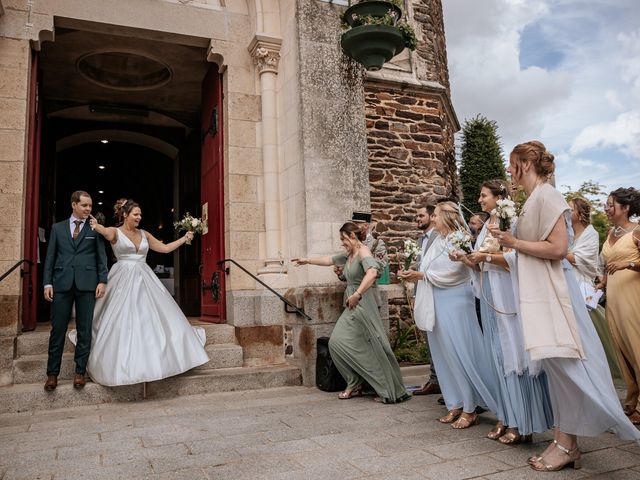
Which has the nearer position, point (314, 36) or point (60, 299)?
point (60, 299)

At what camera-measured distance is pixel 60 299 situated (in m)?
4.58

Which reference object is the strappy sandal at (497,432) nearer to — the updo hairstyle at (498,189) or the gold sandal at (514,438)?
the gold sandal at (514,438)

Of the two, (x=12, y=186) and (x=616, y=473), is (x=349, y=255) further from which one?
(x=12, y=186)

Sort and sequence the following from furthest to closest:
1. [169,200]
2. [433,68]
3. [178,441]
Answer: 1. [169,200]
2. [433,68]
3. [178,441]

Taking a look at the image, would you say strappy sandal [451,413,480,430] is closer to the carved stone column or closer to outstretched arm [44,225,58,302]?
the carved stone column

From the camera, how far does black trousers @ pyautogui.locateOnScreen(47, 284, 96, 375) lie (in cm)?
452

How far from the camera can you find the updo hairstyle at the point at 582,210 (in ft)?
14.1

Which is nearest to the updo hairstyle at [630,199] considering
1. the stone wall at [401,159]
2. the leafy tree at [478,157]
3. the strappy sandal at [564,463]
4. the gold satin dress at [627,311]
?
the gold satin dress at [627,311]

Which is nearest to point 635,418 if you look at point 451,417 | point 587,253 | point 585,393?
point 587,253

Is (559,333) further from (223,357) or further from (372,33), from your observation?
(372,33)

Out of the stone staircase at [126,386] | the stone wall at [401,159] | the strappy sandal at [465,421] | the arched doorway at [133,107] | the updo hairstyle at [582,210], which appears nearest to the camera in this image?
the strappy sandal at [465,421]

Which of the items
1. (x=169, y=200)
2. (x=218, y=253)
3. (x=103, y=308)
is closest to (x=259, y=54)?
(x=218, y=253)

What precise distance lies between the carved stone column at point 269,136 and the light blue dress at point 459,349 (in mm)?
2713

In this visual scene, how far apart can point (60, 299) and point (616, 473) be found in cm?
438
